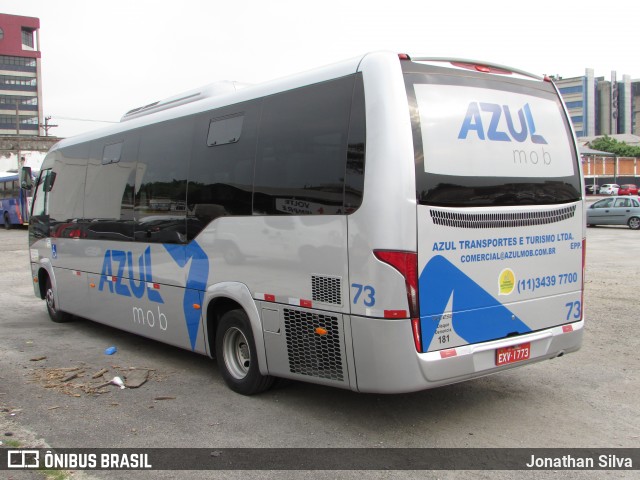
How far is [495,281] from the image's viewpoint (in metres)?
5.03

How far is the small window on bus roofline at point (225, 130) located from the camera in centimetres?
616

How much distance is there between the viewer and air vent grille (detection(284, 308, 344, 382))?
16.2 ft

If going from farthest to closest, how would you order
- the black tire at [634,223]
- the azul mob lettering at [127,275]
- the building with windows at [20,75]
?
the building with windows at [20,75], the black tire at [634,223], the azul mob lettering at [127,275]

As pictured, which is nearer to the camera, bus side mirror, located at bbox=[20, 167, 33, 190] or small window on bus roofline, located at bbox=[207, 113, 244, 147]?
small window on bus roofline, located at bbox=[207, 113, 244, 147]

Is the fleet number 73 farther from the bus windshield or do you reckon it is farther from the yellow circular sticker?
the bus windshield

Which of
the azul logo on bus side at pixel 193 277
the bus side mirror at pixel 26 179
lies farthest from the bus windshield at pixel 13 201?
the azul logo on bus side at pixel 193 277

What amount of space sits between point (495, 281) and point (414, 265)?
897 millimetres

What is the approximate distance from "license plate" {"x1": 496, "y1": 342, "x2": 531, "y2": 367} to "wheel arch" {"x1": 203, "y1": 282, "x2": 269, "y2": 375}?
207 centimetres

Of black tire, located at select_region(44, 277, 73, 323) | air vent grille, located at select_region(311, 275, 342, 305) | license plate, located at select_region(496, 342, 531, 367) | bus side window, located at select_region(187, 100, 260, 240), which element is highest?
bus side window, located at select_region(187, 100, 260, 240)

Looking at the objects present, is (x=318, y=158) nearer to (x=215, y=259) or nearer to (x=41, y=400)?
(x=215, y=259)

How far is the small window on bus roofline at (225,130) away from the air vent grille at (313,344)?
1.95 meters

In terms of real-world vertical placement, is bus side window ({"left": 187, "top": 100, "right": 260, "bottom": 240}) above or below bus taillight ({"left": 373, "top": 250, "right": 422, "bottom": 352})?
above

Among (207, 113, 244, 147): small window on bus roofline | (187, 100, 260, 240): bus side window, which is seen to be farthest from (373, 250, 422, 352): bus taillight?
(207, 113, 244, 147): small window on bus roofline

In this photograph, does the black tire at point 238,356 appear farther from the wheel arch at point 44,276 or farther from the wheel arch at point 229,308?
the wheel arch at point 44,276
